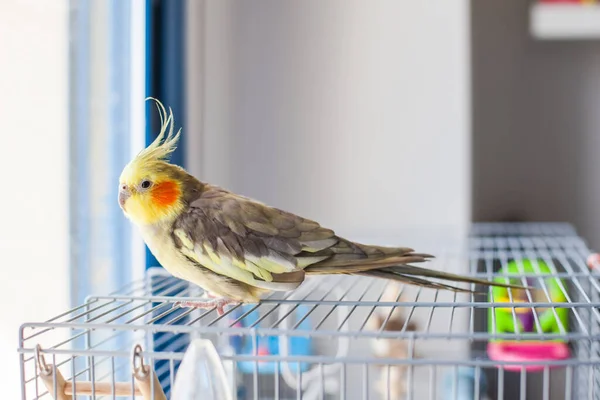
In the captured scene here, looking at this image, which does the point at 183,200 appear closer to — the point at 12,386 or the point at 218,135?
the point at 12,386

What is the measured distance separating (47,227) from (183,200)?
0.49 metres

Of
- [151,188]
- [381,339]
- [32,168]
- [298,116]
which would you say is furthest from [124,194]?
[298,116]

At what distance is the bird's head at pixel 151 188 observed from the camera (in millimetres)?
812

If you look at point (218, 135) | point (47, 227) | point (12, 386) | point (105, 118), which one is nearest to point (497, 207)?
point (218, 135)

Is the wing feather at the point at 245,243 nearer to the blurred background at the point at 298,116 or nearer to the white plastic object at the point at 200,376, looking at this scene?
the white plastic object at the point at 200,376

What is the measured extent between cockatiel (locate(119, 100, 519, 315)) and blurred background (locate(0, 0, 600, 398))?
13.8 inches

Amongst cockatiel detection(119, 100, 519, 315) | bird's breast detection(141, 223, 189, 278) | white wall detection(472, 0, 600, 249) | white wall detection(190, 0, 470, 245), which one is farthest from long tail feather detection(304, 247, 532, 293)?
white wall detection(472, 0, 600, 249)

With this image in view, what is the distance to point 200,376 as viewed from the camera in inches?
28.6

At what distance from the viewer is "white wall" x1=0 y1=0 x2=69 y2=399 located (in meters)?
Answer: 1.07

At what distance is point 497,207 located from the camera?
2.39 metres

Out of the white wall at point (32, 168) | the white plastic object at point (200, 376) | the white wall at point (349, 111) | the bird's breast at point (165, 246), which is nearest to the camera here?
the white plastic object at point (200, 376)

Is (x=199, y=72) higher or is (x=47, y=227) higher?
(x=199, y=72)

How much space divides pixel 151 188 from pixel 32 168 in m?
0.43

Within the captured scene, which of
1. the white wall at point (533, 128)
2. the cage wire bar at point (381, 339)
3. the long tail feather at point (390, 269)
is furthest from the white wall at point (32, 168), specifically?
the white wall at point (533, 128)
